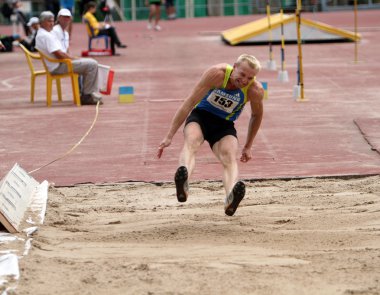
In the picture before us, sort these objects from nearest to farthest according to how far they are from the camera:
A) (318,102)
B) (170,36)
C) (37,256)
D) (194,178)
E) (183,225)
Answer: (37,256) → (183,225) → (194,178) → (318,102) → (170,36)

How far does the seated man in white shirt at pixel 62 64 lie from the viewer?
1588cm

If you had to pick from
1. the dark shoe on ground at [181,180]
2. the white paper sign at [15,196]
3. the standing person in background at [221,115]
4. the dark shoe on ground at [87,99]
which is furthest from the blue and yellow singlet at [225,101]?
the dark shoe on ground at [87,99]

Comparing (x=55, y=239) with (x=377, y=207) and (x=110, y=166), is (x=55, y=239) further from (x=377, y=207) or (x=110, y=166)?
(x=110, y=166)

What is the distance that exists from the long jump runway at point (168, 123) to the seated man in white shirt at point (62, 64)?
0.31 m

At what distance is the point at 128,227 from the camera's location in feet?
27.2

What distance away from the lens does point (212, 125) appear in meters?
8.66

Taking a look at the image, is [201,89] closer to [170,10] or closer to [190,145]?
[190,145]

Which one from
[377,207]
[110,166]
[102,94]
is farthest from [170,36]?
[377,207]

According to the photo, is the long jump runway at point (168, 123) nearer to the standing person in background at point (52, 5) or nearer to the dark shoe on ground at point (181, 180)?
the dark shoe on ground at point (181, 180)

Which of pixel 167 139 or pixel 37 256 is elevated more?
pixel 167 139

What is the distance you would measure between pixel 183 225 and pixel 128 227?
1.45 feet

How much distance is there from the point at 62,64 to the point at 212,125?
7.86m

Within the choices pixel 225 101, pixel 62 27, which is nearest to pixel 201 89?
pixel 225 101

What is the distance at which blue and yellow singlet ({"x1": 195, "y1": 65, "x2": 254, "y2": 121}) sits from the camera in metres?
8.34
